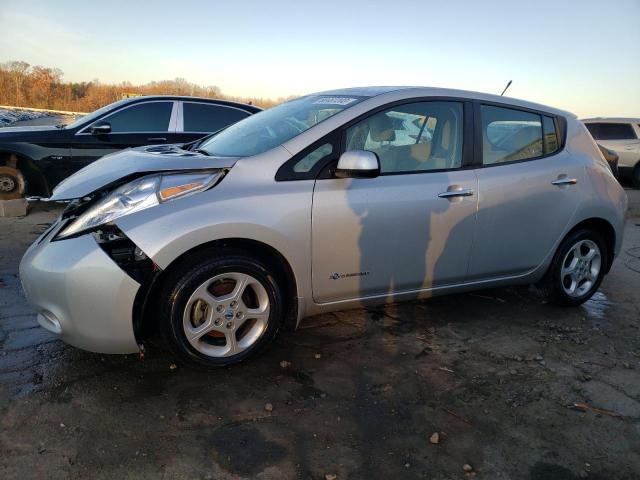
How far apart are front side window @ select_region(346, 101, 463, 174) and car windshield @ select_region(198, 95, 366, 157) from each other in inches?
9.0

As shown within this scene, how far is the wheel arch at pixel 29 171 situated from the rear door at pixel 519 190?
5887mm

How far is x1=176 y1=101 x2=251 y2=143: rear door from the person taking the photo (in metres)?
7.10

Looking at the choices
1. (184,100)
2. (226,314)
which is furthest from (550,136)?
(184,100)

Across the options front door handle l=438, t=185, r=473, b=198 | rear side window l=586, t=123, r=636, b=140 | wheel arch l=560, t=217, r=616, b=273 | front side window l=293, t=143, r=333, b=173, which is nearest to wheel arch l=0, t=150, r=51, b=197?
front side window l=293, t=143, r=333, b=173

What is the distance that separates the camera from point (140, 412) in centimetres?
250

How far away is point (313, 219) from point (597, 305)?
2.99m

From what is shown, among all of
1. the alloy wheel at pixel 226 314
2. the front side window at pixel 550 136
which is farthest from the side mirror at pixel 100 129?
the front side window at pixel 550 136

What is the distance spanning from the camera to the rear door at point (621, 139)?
1248cm

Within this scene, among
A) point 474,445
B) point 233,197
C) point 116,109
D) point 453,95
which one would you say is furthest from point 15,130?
point 474,445

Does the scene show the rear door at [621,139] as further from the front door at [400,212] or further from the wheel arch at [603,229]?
the front door at [400,212]

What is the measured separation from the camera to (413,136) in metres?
3.42

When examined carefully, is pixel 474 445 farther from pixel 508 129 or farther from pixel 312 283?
pixel 508 129

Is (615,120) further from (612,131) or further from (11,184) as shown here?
(11,184)

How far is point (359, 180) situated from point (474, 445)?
5.28 feet
